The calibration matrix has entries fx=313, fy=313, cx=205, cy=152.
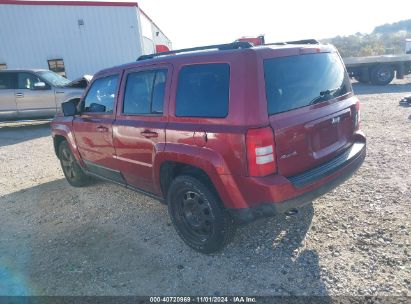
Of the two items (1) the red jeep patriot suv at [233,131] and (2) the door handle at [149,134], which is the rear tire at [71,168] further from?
(2) the door handle at [149,134]

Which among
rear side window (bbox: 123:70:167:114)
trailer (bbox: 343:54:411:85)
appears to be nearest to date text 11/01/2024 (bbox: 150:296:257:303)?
rear side window (bbox: 123:70:167:114)

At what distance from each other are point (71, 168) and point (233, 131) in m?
3.57

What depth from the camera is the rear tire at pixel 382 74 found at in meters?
14.5

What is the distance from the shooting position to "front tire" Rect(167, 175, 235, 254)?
9.11 feet

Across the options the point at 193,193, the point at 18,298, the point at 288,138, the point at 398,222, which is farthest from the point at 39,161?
the point at 398,222

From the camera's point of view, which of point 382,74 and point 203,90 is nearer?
point 203,90

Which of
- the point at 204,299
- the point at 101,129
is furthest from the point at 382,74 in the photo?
the point at 204,299

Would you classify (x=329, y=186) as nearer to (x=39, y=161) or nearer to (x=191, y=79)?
(x=191, y=79)

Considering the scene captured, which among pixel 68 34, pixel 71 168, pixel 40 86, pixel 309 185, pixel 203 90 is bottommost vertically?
pixel 71 168

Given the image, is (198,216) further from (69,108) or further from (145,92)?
(69,108)

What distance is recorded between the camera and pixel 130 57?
1667 centimetres

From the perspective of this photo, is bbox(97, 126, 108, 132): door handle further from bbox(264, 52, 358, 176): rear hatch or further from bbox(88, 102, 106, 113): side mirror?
bbox(264, 52, 358, 176): rear hatch

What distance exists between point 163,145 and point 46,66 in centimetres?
1552

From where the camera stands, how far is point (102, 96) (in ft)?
13.1
